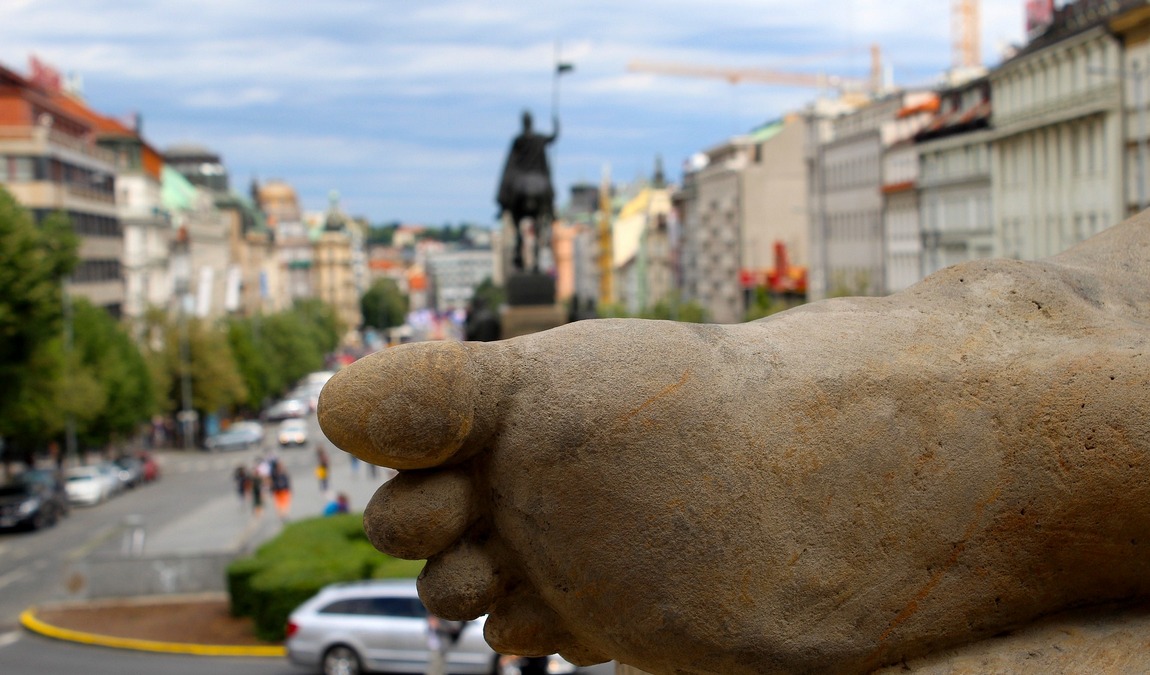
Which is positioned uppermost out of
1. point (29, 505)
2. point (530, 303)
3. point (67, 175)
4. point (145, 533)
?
point (67, 175)

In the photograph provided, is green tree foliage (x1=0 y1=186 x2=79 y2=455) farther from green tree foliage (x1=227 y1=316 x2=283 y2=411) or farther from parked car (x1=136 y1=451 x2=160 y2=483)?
green tree foliage (x1=227 y1=316 x2=283 y2=411)

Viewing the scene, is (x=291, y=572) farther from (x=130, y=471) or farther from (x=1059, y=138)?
(x=130, y=471)

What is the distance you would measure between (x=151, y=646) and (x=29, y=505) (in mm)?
19926

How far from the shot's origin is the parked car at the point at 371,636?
68.8ft

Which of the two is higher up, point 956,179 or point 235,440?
point 956,179

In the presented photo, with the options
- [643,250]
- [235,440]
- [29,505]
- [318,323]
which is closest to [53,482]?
[29,505]

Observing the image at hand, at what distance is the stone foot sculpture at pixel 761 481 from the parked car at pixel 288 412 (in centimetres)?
8845

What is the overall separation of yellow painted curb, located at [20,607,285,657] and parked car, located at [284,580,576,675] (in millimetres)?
3221

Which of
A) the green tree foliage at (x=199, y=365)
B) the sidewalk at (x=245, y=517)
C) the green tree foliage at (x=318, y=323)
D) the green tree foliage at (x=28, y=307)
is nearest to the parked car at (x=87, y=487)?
the green tree foliage at (x=28, y=307)

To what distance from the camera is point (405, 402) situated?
550 cm

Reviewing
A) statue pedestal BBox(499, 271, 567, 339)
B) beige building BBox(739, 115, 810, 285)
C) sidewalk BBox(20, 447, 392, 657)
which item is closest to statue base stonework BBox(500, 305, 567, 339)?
statue pedestal BBox(499, 271, 567, 339)

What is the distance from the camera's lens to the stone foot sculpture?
5.65 metres

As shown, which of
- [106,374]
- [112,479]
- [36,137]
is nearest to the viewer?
[112,479]

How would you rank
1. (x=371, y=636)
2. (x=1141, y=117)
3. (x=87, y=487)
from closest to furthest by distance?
(x=371, y=636)
(x=1141, y=117)
(x=87, y=487)
